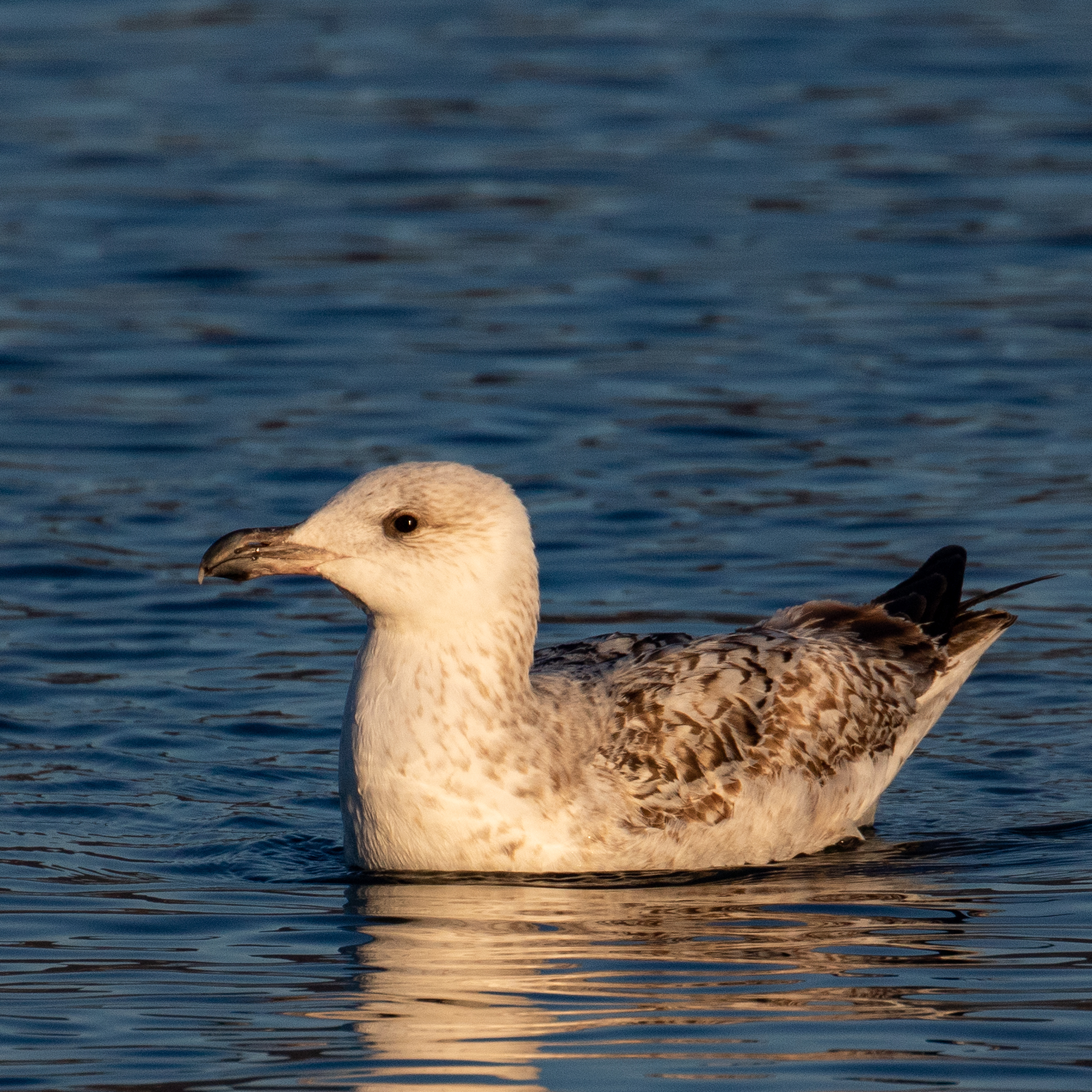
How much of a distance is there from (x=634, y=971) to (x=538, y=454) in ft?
25.3

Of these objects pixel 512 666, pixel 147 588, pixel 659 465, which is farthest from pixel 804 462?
pixel 512 666

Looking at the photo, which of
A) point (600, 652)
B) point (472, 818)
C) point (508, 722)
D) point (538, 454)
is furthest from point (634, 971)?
point (538, 454)

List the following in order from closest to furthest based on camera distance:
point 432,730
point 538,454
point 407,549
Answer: point 407,549
point 432,730
point 538,454

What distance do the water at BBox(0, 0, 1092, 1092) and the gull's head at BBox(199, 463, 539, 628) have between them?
3.41 ft

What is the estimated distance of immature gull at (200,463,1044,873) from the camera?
27.8 ft

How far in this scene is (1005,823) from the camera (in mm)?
9633

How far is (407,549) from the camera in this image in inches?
332

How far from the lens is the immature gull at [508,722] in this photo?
8477mm

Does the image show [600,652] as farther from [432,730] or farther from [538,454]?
[538,454]

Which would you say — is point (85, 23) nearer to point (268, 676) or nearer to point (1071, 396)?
point (1071, 396)

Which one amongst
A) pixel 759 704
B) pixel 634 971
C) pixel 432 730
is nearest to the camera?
pixel 634 971

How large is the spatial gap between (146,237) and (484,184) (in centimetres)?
328

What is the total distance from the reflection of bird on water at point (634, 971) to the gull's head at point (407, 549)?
104cm

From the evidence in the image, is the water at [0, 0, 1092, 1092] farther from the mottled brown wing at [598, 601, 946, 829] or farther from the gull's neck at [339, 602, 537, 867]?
the mottled brown wing at [598, 601, 946, 829]
